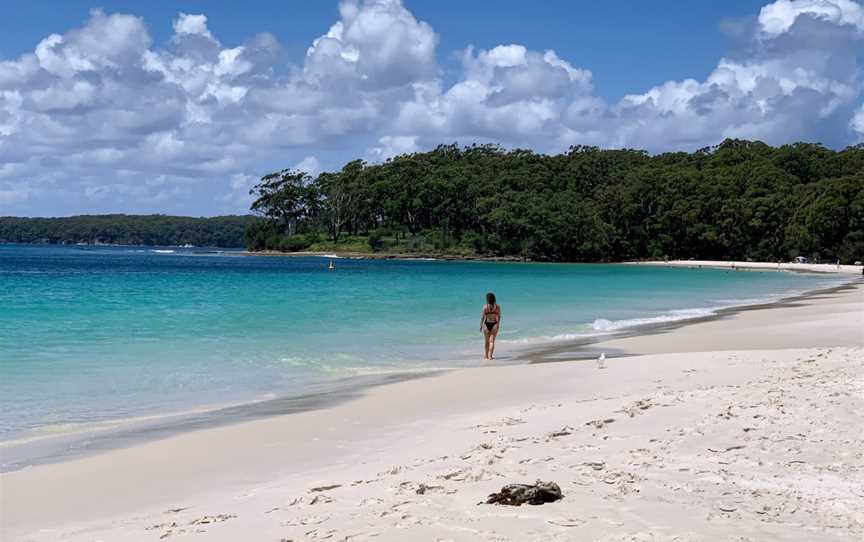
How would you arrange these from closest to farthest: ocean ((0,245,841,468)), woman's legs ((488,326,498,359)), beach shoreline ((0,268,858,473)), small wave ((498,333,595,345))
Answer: beach shoreline ((0,268,858,473)) < ocean ((0,245,841,468)) < woman's legs ((488,326,498,359)) < small wave ((498,333,595,345))

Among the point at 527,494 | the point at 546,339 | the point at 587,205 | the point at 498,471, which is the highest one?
the point at 587,205

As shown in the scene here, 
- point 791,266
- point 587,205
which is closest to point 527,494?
point 791,266

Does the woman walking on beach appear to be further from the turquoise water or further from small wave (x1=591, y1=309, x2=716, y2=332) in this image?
small wave (x1=591, y1=309, x2=716, y2=332)

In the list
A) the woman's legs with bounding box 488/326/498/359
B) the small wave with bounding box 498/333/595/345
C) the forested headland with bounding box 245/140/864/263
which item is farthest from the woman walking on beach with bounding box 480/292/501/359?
the forested headland with bounding box 245/140/864/263

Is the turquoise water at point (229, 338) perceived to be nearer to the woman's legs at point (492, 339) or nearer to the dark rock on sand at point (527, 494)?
the woman's legs at point (492, 339)

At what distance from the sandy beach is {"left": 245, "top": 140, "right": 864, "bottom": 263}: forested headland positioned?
98.5m

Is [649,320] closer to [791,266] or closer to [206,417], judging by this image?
[206,417]

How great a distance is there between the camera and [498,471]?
6.28 meters

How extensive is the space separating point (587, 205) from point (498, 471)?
124856 mm

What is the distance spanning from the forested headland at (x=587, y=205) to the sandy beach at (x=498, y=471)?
9846 centimetres

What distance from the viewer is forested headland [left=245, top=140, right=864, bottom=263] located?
10938 centimetres

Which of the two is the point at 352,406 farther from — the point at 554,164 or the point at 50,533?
the point at 554,164

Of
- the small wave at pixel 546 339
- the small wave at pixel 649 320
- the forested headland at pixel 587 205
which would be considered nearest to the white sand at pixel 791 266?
the forested headland at pixel 587 205

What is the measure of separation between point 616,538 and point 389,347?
14.9 metres
